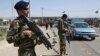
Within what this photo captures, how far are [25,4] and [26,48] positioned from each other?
0.74 metres

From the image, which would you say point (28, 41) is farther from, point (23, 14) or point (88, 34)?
point (88, 34)

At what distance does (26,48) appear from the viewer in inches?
219

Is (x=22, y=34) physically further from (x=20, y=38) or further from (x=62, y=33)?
(x=62, y=33)

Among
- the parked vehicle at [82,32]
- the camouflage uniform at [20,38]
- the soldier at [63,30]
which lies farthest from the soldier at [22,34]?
the parked vehicle at [82,32]

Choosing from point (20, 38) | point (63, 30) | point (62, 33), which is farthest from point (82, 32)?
point (20, 38)

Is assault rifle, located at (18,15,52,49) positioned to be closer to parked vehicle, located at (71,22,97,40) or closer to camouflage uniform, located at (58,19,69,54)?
camouflage uniform, located at (58,19,69,54)

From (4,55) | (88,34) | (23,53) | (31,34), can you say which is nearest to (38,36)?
(31,34)

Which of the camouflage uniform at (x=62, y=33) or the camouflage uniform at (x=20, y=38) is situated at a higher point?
the camouflage uniform at (x=20, y=38)

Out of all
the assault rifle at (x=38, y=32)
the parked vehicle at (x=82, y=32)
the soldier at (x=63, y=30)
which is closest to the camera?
the assault rifle at (x=38, y=32)

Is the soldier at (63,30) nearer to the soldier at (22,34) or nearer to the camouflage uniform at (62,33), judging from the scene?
the camouflage uniform at (62,33)

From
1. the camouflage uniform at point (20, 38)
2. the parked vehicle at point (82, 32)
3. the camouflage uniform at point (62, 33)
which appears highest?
the camouflage uniform at point (20, 38)

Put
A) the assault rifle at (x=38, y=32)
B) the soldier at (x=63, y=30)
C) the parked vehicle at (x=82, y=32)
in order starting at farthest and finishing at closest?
the parked vehicle at (x=82, y=32) < the soldier at (x=63, y=30) < the assault rifle at (x=38, y=32)

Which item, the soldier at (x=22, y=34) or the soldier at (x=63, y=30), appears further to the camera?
the soldier at (x=63, y=30)

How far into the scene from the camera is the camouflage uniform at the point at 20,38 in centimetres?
534
